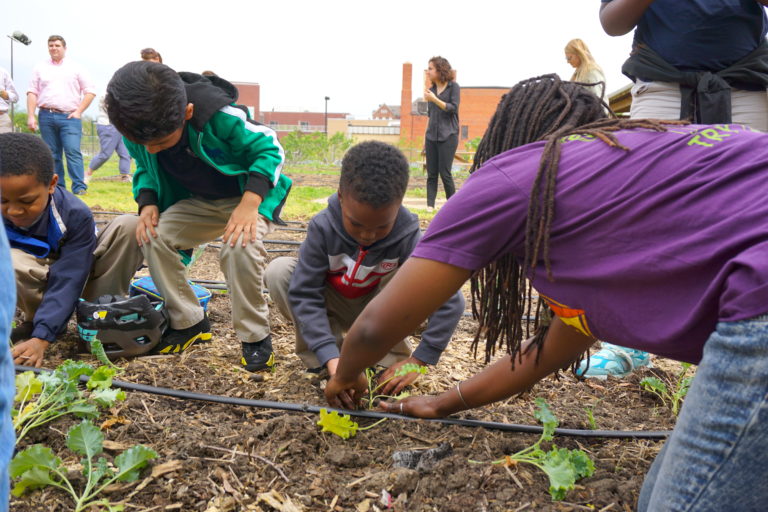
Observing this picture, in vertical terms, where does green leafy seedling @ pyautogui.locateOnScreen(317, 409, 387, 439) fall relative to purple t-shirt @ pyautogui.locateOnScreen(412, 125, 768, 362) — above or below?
below

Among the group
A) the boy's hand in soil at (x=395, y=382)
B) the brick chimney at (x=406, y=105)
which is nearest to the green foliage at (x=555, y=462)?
the boy's hand in soil at (x=395, y=382)

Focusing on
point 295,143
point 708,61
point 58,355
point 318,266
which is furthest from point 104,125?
point 295,143

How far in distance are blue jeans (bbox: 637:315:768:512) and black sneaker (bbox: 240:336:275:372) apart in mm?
1971

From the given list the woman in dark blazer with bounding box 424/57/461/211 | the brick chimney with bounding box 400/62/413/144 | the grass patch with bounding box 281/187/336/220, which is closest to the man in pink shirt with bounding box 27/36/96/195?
the grass patch with bounding box 281/187/336/220

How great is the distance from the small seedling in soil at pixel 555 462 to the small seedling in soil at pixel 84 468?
1.07 meters

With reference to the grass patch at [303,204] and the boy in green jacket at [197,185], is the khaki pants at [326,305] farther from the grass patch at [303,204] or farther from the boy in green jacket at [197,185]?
the grass patch at [303,204]

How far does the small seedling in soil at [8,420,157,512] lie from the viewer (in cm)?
174

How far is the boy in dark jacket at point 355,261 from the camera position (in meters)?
2.32

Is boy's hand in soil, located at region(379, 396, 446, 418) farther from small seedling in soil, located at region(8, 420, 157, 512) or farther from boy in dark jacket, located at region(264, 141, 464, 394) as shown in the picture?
small seedling in soil, located at region(8, 420, 157, 512)

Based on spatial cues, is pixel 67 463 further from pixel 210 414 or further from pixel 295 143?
pixel 295 143

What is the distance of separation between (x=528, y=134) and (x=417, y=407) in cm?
113

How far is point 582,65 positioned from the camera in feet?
19.6

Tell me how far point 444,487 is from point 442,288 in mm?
776

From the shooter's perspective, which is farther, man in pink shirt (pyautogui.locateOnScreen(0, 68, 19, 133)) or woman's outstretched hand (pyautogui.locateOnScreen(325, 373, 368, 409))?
man in pink shirt (pyautogui.locateOnScreen(0, 68, 19, 133))
